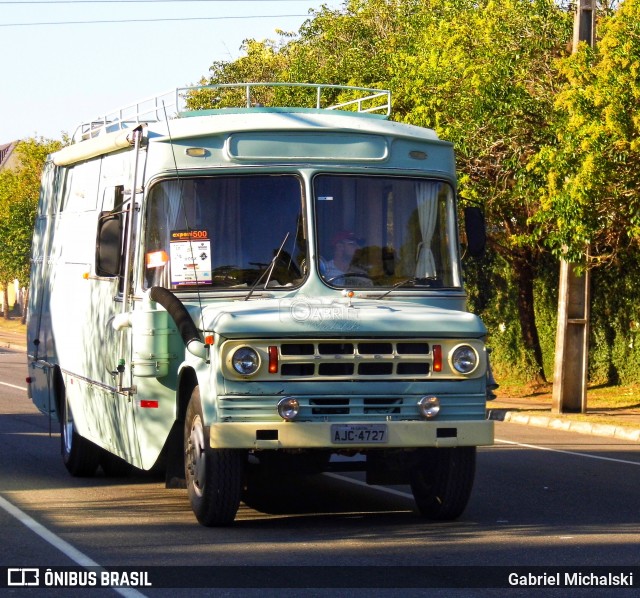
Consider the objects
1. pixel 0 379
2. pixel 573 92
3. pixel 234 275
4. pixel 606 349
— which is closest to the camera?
pixel 234 275

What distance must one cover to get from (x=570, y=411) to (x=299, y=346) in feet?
44.8

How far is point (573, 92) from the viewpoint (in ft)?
62.1

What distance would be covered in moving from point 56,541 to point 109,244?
2595mm

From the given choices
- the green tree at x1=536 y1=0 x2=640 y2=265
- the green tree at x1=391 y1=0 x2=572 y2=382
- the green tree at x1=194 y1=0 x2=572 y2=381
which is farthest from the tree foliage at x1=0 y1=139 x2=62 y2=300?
the green tree at x1=536 y1=0 x2=640 y2=265

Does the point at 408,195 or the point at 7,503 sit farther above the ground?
the point at 408,195

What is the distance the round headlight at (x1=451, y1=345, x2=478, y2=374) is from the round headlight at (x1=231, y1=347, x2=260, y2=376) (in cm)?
146

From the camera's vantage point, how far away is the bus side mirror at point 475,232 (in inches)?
446

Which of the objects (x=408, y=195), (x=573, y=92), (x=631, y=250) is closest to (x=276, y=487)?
(x=408, y=195)

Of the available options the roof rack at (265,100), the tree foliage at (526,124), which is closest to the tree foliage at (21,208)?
the roof rack at (265,100)

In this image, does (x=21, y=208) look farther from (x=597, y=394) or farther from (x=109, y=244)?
(x=109, y=244)

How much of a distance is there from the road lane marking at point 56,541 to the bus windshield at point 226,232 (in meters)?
2.00

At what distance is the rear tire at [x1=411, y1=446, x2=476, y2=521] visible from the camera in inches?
408

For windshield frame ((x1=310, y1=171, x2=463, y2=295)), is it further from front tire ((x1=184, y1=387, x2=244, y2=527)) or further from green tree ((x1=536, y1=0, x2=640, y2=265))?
green tree ((x1=536, y1=0, x2=640, y2=265))

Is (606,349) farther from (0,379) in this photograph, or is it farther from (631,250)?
(0,379)
